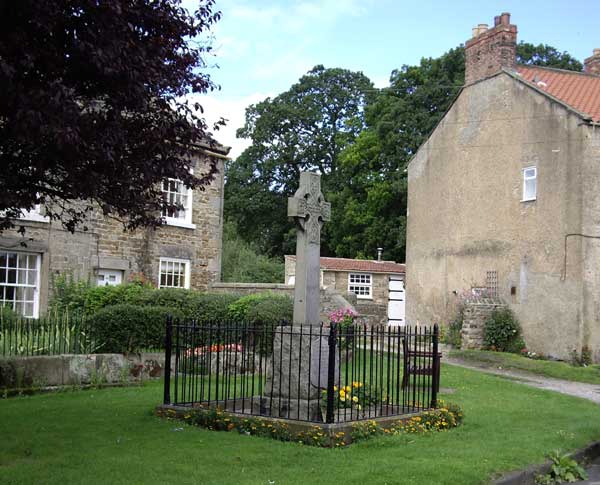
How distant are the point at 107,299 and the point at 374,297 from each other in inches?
809

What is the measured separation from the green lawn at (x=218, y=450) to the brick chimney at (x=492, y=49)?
16.9 meters

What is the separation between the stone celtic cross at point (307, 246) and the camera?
10.6 metres

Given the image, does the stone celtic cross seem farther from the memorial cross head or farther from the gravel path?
the gravel path

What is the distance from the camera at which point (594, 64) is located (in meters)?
29.5

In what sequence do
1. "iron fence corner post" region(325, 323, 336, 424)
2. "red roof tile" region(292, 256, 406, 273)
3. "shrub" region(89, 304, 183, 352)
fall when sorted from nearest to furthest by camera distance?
1. "iron fence corner post" region(325, 323, 336, 424)
2. "shrub" region(89, 304, 183, 352)
3. "red roof tile" region(292, 256, 406, 273)

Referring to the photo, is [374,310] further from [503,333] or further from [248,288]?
[248,288]

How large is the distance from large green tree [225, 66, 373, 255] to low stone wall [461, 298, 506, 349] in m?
26.3

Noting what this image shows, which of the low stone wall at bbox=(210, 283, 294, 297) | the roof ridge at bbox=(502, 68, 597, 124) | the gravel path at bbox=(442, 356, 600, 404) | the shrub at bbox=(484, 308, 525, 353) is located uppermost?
the roof ridge at bbox=(502, 68, 597, 124)

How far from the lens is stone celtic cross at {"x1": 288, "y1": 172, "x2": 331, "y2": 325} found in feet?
34.8

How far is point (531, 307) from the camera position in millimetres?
23766

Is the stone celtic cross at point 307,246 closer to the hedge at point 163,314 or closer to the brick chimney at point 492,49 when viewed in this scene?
the hedge at point 163,314

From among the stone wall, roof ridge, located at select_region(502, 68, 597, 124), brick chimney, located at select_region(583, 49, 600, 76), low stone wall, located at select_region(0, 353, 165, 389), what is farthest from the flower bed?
brick chimney, located at select_region(583, 49, 600, 76)

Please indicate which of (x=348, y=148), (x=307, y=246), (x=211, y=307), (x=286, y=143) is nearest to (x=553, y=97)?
(x=211, y=307)

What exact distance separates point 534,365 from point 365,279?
17017 mm
